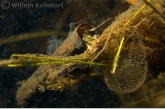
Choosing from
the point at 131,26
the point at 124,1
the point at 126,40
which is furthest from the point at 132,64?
the point at 124,1

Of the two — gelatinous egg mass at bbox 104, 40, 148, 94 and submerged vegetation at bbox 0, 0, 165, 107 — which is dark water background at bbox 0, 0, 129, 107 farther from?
gelatinous egg mass at bbox 104, 40, 148, 94

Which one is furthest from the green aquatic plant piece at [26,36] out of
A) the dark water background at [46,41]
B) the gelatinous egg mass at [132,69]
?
the gelatinous egg mass at [132,69]

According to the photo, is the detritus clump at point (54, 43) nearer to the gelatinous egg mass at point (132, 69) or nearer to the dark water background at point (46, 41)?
the dark water background at point (46, 41)

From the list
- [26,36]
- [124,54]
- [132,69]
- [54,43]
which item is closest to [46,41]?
[54,43]

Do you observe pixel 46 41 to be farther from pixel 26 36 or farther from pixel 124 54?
pixel 124 54

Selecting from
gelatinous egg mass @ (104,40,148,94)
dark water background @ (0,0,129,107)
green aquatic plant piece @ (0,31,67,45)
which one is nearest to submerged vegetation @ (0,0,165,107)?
gelatinous egg mass @ (104,40,148,94)

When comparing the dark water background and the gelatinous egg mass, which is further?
the dark water background

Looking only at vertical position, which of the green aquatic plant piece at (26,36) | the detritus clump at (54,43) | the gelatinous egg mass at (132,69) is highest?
the green aquatic plant piece at (26,36)

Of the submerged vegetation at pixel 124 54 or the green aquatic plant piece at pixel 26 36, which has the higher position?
the green aquatic plant piece at pixel 26 36
